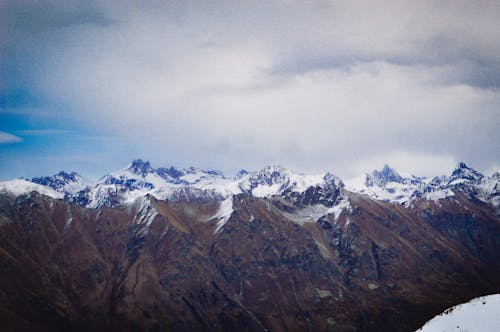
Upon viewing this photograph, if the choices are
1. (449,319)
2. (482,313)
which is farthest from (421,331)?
(482,313)

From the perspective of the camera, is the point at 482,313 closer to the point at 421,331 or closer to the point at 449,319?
the point at 449,319
